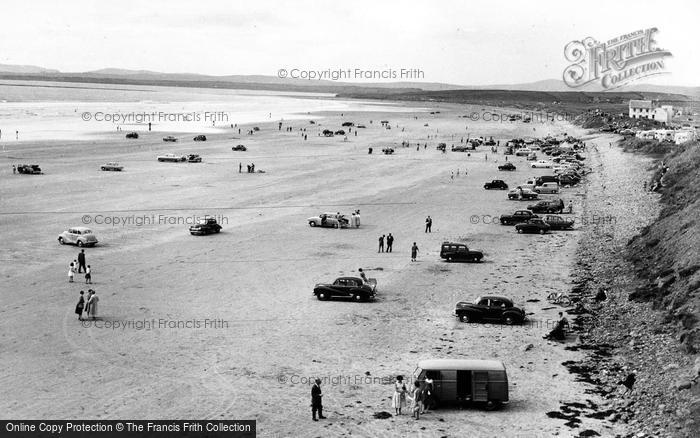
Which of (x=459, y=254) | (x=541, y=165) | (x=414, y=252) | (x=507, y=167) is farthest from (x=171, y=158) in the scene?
(x=459, y=254)

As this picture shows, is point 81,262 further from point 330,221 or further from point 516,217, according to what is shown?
point 516,217

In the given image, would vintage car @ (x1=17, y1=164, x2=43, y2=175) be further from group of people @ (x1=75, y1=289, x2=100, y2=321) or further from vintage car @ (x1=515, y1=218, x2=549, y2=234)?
group of people @ (x1=75, y1=289, x2=100, y2=321)

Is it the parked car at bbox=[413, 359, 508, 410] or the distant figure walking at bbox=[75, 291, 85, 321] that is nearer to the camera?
the parked car at bbox=[413, 359, 508, 410]

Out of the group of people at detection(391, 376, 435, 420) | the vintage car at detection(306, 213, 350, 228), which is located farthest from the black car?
the group of people at detection(391, 376, 435, 420)

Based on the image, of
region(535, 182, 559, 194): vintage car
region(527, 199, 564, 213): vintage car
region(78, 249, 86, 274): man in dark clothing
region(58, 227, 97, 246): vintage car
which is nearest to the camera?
region(78, 249, 86, 274): man in dark clothing

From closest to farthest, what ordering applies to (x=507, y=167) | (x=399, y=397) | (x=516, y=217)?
(x=399, y=397)
(x=516, y=217)
(x=507, y=167)

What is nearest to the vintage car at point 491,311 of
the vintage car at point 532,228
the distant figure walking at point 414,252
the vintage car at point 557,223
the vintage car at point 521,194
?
the distant figure walking at point 414,252
